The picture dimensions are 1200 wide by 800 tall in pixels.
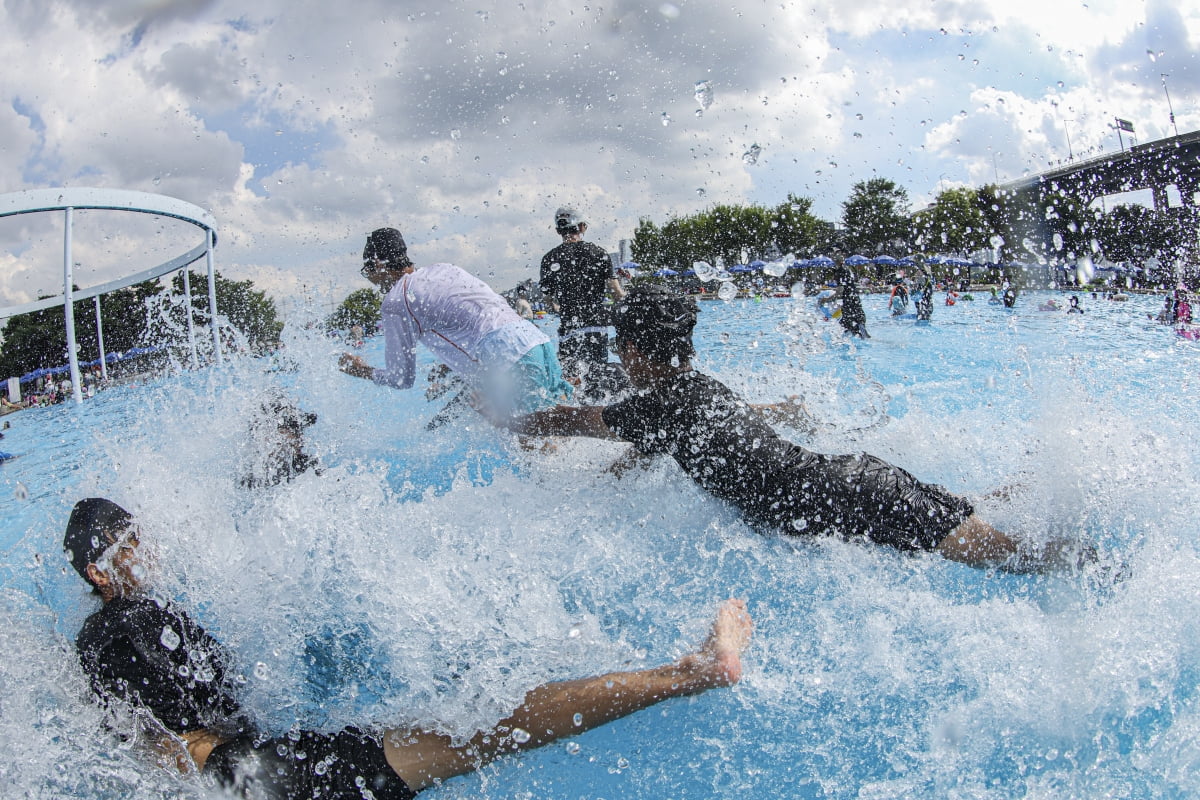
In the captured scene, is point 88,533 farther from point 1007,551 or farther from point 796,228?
point 796,228

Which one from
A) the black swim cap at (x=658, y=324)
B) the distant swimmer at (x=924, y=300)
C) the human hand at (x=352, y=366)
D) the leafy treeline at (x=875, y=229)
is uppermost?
the leafy treeline at (x=875, y=229)

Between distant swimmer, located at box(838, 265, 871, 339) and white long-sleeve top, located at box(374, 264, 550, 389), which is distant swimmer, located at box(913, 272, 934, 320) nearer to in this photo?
distant swimmer, located at box(838, 265, 871, 339)

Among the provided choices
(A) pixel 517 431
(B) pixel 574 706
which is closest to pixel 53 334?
(A) pixel 517 431

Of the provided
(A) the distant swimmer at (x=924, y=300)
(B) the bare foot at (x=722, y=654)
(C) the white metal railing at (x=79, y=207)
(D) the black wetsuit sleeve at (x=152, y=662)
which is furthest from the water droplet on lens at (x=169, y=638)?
(A) the distant swimmer at (x=924, y=300)

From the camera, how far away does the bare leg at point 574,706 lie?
1.82m

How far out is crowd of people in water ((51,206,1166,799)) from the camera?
5.93ft

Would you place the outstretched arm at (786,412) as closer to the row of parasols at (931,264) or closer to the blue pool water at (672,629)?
the blue pool water at (672,629)

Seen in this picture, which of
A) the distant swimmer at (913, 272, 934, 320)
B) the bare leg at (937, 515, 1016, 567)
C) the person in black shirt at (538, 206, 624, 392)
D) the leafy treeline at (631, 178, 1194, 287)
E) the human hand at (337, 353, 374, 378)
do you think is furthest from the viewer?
the leafy treeline at (631, 178, 1194, 287)

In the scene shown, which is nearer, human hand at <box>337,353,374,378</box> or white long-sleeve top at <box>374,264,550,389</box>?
white long-sleeve top at <box>374,264,550,389</box>

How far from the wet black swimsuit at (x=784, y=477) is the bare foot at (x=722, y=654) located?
80 centimetres

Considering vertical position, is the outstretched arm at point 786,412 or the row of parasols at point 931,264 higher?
the row of parasols at point 931,264

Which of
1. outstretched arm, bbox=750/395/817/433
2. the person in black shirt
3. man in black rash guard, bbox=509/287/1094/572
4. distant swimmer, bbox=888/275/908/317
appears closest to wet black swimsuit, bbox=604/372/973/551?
man in black rash guard, bbox=509/287/1094/572

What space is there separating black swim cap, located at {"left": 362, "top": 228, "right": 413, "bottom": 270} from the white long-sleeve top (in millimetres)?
203

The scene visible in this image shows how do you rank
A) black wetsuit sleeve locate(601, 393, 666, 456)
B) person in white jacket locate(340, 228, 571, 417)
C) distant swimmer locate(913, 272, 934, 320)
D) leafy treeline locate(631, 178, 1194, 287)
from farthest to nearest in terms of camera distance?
leafy treeline locate(631, 178, 1194, 287) < distant swimmer locate(913, 272, 934, 320) < person in white jacket locate(340, 228, 571, 417) < black wetsuit sleeve locate(601, 393, 666, 456)
